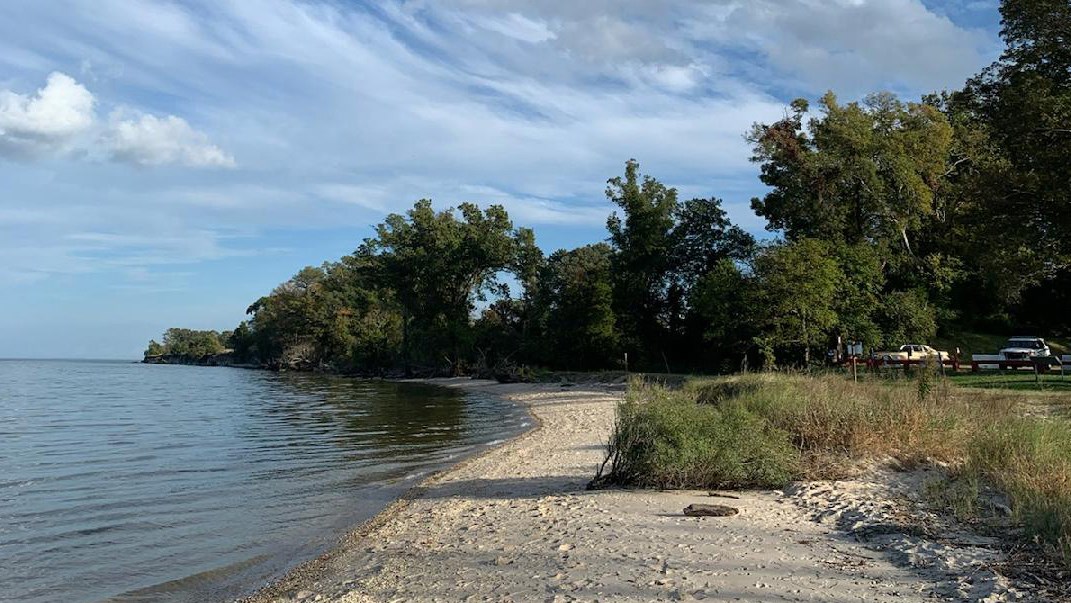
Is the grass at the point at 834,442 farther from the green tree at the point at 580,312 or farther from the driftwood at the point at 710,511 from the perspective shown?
the green tree at the point at 580,312

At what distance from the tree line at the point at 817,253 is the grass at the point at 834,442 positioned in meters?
12.6

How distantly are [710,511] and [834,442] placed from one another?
4082mm

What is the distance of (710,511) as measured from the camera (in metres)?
8.41

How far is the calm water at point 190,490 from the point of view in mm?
8359

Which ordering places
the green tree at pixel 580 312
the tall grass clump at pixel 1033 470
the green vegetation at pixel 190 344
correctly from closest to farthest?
the tall grass clump at pixel 1033 470 < the green tree at pixel 580 312 < the green vegetation at pixel 190 344

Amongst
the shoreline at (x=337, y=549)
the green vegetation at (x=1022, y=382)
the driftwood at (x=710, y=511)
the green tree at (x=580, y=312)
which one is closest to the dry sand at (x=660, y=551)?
the shoreline at (x=337, y=549)

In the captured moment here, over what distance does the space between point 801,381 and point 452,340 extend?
169ft

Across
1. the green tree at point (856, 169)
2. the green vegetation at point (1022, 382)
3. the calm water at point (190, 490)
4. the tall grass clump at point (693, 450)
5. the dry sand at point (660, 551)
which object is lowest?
the calm water at point (190, 490)

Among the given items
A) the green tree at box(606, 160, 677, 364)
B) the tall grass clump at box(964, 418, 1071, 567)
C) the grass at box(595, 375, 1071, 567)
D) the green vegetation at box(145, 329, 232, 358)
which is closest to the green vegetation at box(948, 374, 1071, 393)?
the grass at box(595, 375, 1071, 567)

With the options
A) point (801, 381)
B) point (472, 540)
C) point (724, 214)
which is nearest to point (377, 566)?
point (472, 540)

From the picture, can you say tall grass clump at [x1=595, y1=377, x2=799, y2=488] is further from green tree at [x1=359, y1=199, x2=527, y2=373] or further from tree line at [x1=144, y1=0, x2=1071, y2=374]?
green tree at [x1=359, y1=199, x2=527, y2=373]

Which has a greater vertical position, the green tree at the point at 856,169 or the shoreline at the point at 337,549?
the green tree at the point at 856,169

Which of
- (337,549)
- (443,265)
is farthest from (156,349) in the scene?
(337,549)

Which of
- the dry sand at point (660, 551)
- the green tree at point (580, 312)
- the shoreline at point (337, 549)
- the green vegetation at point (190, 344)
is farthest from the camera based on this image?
the green vegetation at point (190, 344)
